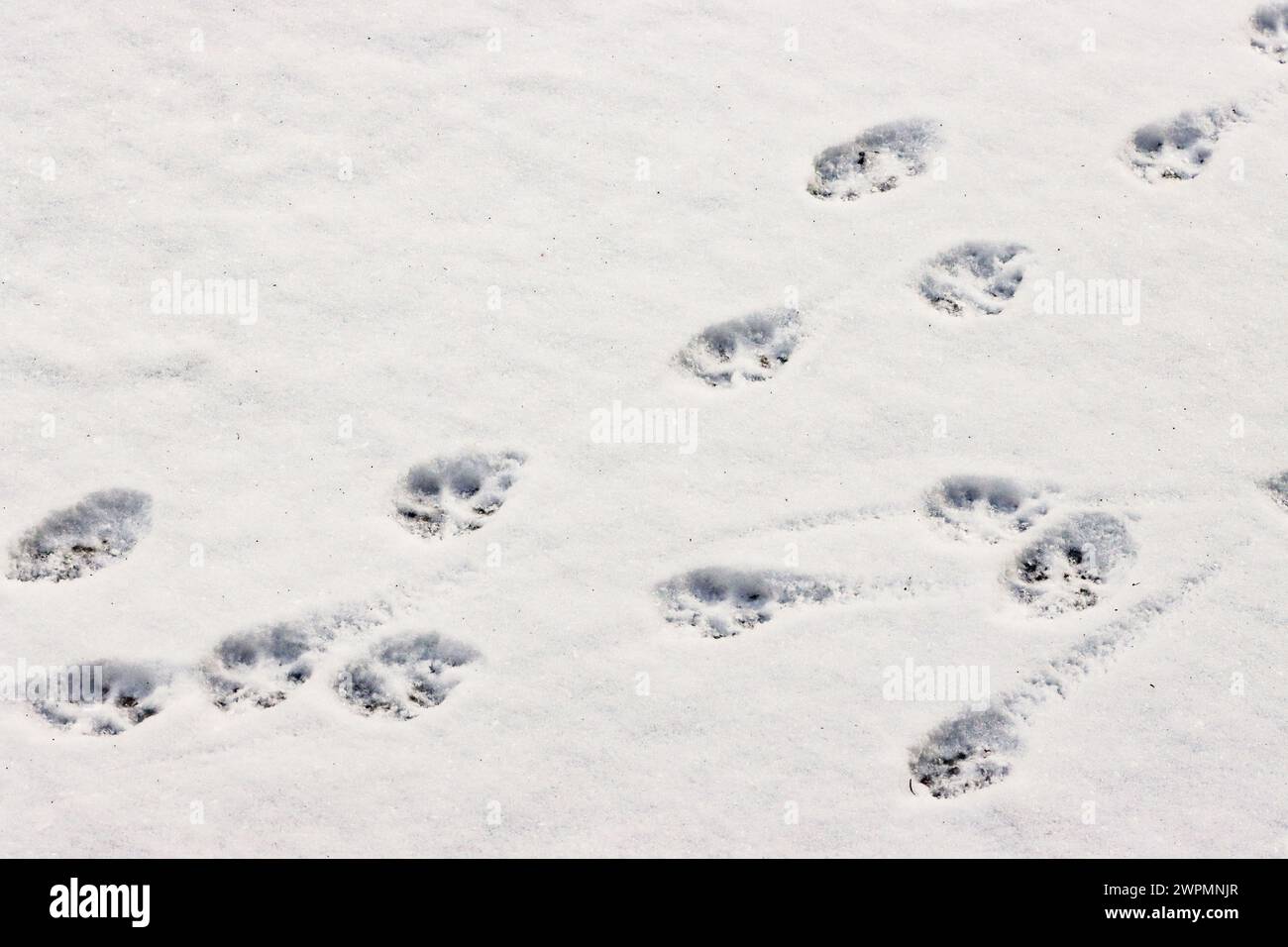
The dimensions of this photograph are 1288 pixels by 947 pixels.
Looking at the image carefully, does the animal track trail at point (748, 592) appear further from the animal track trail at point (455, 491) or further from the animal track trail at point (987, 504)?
the animal track trail at point (455, 491)

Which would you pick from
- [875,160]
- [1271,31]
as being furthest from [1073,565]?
[1271,31]

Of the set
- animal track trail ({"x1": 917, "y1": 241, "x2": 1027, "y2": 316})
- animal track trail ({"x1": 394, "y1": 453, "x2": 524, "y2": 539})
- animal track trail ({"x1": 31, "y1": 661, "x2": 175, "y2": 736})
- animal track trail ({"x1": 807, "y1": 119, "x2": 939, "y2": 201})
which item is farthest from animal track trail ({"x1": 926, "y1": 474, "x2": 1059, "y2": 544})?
animal track trail ({"x1": 31, "y1": 661, "x2": 175, "y2": 736})

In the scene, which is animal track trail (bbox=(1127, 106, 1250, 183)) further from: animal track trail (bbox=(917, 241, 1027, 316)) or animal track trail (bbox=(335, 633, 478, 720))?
animal track trail (bbox=(335, 633, 478, 720))

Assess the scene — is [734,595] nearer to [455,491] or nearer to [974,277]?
[455,491]

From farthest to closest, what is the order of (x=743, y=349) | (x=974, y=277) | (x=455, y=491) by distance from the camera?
(x=974, y=277), (x=743, y=349), (x=455, y=491)

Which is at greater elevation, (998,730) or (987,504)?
(987,504)
